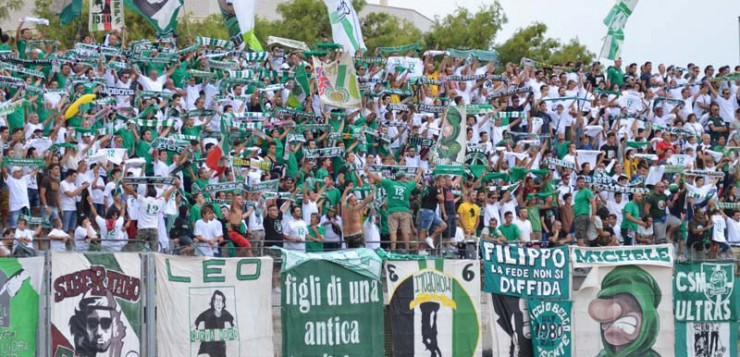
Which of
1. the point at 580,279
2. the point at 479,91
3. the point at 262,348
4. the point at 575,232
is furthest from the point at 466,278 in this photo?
the point at 479,91

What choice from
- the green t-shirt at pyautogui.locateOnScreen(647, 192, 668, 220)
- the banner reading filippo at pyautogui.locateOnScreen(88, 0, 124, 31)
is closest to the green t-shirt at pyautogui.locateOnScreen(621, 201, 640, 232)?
the green t-shirt at pyautogui.locateOnScreen(647, 192, 668, 220)

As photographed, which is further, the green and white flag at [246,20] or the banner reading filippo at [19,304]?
the green and white flag at [246,20]

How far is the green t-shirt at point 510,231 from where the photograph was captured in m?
28.0

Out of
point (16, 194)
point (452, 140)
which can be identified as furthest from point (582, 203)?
point (16, 194)

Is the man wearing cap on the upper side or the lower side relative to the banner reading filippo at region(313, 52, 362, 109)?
lower

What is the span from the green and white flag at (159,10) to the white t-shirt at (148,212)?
10.6 meters

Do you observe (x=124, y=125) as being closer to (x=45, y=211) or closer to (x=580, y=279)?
(x=45, y=211)

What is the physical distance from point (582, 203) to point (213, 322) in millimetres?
9850

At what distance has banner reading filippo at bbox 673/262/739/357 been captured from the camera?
966 inches

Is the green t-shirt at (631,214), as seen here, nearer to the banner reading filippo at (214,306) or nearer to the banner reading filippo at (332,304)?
the banner reading filippo at (332,304)

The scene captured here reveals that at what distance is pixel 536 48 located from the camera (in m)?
59.2

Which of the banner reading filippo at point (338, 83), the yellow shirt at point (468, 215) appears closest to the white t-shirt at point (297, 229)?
the yellow shirt at point (468, 215)

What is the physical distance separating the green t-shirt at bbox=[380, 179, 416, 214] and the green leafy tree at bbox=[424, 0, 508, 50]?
29192mm

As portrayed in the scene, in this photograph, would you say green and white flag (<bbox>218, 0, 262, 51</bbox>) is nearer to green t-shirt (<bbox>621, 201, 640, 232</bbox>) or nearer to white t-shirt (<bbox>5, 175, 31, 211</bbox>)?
green t-shirt (<bbox>621, 201, 640, 232</bbox>)
